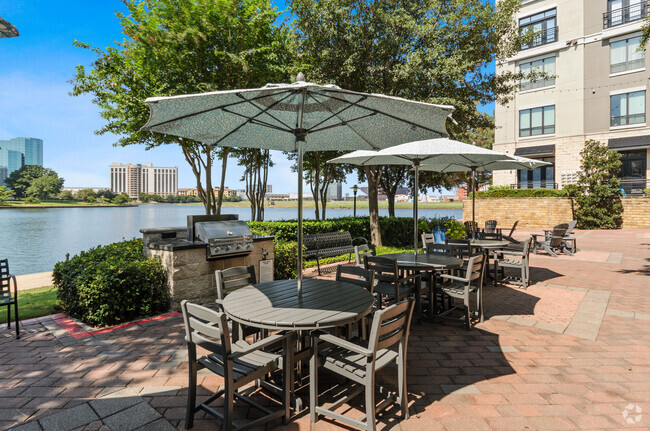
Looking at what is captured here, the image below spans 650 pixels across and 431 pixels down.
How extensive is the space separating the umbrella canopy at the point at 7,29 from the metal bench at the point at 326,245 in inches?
244

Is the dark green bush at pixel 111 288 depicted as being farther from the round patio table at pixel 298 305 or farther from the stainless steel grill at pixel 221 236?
the round patio table at pixel 298 305

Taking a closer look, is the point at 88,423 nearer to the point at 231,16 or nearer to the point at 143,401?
the point at 143,401

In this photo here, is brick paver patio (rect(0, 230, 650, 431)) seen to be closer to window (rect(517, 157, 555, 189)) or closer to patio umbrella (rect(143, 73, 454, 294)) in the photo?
patio umbrella (rect(143, 73, 454, 294))

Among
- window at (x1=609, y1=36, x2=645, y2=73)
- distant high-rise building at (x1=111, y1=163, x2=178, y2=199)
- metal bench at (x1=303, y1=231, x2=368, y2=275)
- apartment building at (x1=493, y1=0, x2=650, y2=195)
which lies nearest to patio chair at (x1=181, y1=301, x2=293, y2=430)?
metal bench at (x1=303, y1=231, x2=368, y2=275)

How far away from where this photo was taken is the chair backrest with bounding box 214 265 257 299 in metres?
3.36

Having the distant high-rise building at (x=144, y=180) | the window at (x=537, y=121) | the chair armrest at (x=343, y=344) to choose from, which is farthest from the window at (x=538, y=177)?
the distant high-rise building at (x=144, y=180)

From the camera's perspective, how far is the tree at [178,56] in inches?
403

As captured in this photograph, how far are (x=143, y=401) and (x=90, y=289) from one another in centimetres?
227

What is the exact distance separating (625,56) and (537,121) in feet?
19.5

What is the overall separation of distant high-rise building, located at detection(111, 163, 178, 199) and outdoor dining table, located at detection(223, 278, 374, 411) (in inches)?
1434

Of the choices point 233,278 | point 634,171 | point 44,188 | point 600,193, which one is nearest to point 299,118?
point 233,278

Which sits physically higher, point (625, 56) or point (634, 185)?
point (625, 56)

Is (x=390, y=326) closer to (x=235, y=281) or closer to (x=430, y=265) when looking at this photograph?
(x=235, y=281)

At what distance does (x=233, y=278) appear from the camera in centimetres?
362
